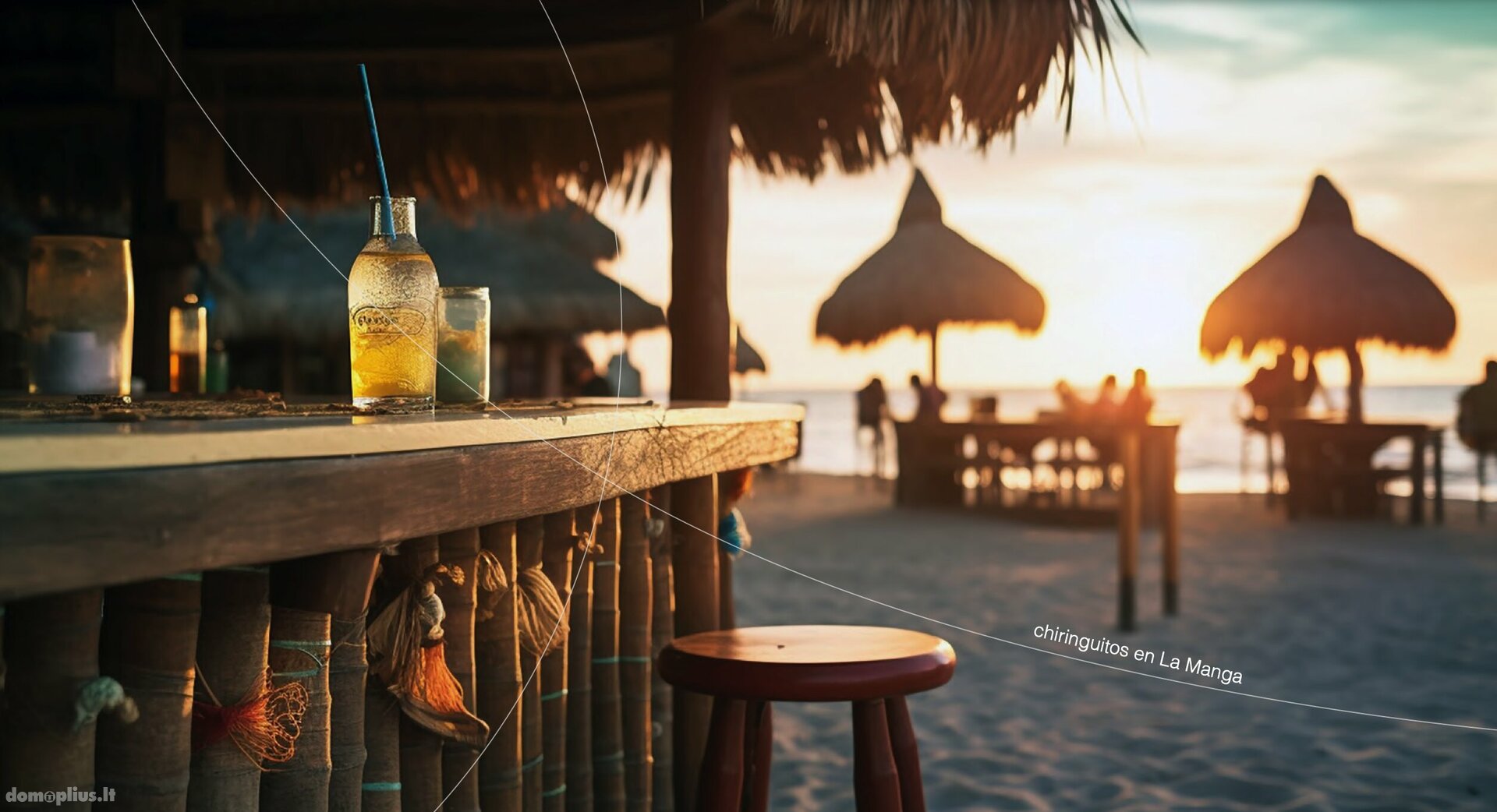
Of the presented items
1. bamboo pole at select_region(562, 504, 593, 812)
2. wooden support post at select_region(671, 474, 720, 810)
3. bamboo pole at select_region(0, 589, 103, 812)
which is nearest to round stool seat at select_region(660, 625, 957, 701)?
bamboo pole at select_region(562, 504, 593, 812)

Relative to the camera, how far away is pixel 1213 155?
9.55m

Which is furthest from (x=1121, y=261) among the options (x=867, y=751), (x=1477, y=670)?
(x=867, y=751)

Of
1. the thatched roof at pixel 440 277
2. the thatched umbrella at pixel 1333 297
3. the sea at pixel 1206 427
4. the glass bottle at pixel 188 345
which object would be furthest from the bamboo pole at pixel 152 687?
the thatched umbrella at pixel 1333 297

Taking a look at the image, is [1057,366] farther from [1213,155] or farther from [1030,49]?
[1030,49]

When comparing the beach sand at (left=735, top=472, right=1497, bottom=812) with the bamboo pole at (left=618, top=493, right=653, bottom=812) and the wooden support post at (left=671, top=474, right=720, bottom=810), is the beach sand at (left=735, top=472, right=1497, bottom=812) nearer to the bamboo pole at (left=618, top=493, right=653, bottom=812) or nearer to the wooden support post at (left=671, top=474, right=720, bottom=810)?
the wooden support post at (left=671, top=474, right=720, bottom=810)

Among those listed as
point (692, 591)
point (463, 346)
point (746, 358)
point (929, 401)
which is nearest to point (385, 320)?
point (463, 346)

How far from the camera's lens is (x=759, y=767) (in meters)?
2.57

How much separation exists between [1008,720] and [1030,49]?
2226mm

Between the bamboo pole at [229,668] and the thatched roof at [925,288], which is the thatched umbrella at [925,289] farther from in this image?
the bamboo pole at [229,668]

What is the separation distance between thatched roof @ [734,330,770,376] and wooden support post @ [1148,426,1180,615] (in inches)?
461

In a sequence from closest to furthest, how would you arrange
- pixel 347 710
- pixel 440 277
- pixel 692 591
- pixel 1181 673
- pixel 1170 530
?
pixel 347 710, pixel 692 591, pixel 1181 673, pixel 1170 530, pixel 440 277

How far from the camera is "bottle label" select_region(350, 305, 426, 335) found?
1662 millimetres

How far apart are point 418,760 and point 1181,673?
419 centimetres

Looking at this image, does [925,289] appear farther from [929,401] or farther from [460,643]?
[460,643]
